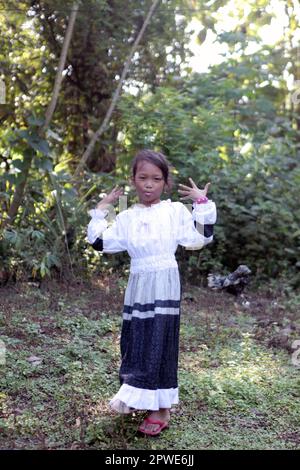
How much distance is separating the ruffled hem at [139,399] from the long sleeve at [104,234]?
0.69m

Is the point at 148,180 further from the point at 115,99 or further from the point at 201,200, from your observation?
the point at 115,99

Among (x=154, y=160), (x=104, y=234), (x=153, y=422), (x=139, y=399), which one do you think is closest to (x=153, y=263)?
(x=104, y=234)

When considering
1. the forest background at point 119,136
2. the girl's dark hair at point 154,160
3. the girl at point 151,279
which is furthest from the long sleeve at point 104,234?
the forest background at point 119,136

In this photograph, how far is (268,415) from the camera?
3916 millimetres

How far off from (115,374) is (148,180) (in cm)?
147

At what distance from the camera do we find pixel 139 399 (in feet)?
10.9

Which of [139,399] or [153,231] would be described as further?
[153,231]

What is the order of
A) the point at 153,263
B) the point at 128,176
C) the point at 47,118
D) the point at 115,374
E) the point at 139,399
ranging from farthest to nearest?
1. the point at 128,176
2. the point at 47,118
3. the point at 115,374
4. the point at 153,263
5. the point at 139,399

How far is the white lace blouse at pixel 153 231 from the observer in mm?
3426

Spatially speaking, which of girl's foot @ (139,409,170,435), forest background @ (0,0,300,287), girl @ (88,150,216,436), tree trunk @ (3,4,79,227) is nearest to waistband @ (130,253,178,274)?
girl @ (88,150,216,436)

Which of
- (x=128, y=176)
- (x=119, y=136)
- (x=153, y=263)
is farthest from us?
(x=119, y=136)

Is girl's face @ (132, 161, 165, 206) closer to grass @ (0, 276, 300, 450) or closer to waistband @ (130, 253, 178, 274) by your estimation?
waistband @ (130, 253, 178, 274)

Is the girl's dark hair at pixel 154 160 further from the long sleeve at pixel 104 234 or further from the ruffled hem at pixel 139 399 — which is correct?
the ruffled hem at pixel 139 399

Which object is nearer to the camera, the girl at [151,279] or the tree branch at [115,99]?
the girl at [151,279]
